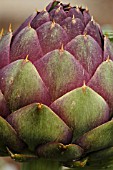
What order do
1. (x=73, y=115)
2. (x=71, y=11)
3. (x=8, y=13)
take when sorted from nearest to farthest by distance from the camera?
1. (x=73, y=115)
2. (x=71, y=11)
3. (x=8, y=13)

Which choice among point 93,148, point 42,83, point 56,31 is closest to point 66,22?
point 56,31

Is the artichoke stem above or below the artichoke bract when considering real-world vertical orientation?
below

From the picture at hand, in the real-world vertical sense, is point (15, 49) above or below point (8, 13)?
above

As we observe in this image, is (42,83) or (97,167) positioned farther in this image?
(97,167)

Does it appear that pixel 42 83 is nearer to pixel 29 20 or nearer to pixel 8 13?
pixel 29 20

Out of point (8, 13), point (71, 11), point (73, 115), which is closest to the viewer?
point (73, 115)

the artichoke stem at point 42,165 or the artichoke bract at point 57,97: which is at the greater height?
the artichoke bract at point 57,97

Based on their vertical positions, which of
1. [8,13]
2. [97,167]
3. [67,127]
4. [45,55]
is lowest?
[8,13]

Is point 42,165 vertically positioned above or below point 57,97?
below
